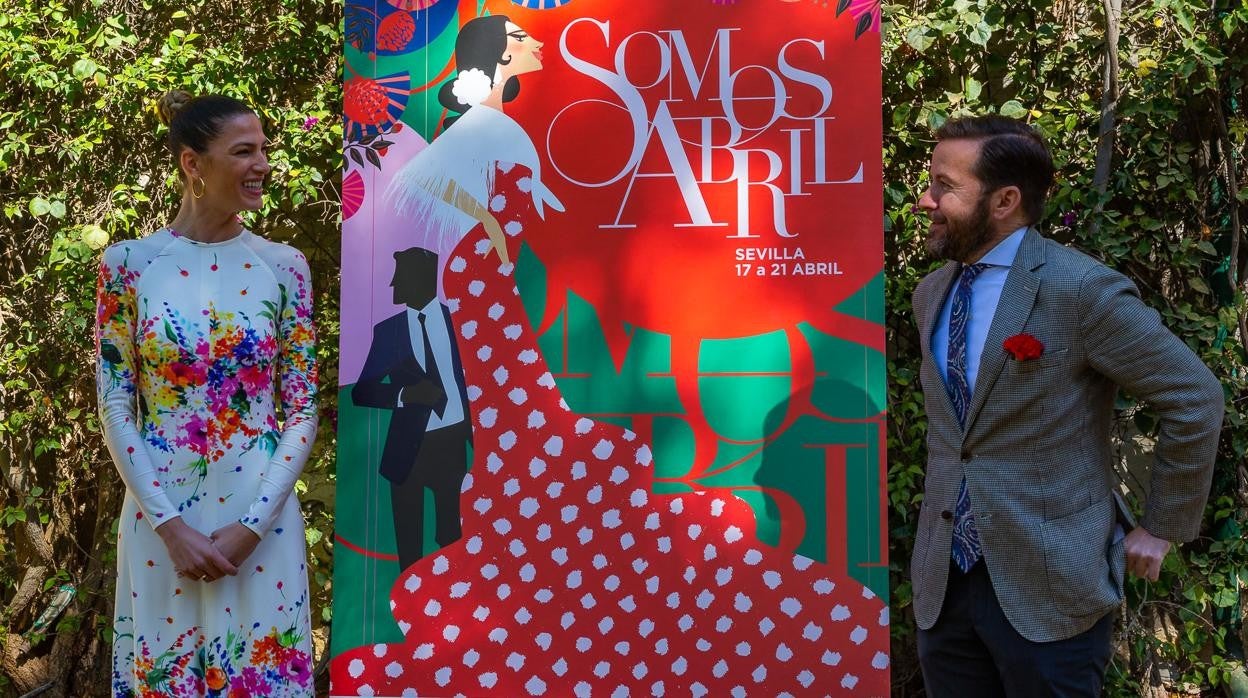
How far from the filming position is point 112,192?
150 inches

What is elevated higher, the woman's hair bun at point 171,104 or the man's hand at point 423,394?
the woman's hair bun at point 171,104

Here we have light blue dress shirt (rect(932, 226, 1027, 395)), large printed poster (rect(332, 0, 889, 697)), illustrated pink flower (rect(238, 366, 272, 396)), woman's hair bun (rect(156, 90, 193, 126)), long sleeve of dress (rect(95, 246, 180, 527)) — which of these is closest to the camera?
light blue dress shirt (rect(932, 226, 1027, 395))

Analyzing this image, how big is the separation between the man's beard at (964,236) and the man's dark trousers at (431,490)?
57.5 inches

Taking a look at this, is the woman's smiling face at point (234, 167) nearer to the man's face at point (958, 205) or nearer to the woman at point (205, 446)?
the woman at point (205, 446)

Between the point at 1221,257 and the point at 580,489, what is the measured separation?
1.99 metres

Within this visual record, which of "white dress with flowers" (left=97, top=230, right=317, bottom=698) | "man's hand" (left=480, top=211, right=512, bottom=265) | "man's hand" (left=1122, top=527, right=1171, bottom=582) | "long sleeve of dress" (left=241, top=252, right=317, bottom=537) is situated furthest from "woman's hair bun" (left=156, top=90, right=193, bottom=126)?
"man's hand" (left=1122, top=527, right=1171, bottom=582)

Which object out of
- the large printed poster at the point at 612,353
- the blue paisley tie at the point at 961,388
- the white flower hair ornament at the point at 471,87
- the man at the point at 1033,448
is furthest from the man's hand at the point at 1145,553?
the white flower hair ornament at the point at 471,87

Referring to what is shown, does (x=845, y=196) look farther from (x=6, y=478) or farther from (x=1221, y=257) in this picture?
(x=6, y=478)

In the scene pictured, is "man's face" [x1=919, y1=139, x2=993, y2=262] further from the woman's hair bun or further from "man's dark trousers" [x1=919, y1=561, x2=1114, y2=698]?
the woman's hair bun

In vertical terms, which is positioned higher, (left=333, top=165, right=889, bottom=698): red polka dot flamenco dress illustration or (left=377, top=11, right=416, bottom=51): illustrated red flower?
(left=377, top=11, right=416, bottom=51): illustrated red flower

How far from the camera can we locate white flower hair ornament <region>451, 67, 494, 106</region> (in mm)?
3273

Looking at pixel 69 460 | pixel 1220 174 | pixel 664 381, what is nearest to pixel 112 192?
pixel 69 460

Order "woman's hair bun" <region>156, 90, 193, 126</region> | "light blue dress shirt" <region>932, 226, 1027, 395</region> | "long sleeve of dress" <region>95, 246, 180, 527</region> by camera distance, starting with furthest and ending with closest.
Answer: "woman's hair bun" <region>156, 90, 193, 126</region> < "long sleeve of dress" <region>95, 246, 180, 527</region> < "light blue dress shirt" <region>932, 226, 1027, 395</region>

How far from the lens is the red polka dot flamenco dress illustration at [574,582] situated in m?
3.16
